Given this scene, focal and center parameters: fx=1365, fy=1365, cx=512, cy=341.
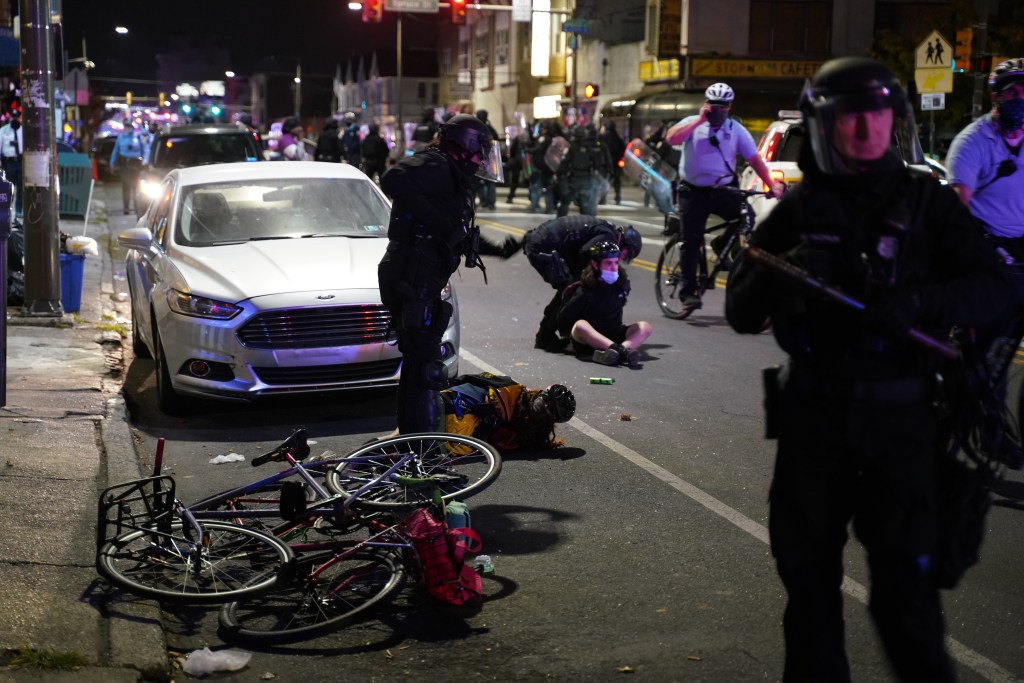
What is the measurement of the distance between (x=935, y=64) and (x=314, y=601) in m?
19.3

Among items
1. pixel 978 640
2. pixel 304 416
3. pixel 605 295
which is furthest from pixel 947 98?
pixel 978 640

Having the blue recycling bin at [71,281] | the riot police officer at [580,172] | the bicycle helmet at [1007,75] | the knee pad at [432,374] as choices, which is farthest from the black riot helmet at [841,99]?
the riot police officer at [580,172]

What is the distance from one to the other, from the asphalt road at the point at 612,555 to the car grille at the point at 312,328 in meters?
0.53

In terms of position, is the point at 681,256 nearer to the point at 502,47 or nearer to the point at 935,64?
the point at 935,64

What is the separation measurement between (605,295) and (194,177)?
10.7 feet

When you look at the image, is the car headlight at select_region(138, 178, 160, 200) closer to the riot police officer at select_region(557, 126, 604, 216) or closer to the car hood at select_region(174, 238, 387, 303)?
the riot police officer at select_region(557, 126, 604, 216)

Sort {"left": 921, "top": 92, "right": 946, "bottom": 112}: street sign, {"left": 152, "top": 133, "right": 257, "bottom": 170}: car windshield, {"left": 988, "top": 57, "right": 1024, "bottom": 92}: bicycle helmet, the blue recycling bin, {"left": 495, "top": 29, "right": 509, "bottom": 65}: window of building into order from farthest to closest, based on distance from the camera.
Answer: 1. {"left": 495, "top": 29, "right": 509, "bottom": 65}: window of building
2. {"left": 921, "top": 92, "right": 946, "bottom": 112}: street sign
3. {"left": 152, "top": 133, "right": 257, "bottom": 170}: car windshield
4. the blue recycling bin
5. {"left": 988, "top": 57, "right": 1024, "bottom": 92}: bicycle helmet

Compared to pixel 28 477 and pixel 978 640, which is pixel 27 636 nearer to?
pixel 28 477

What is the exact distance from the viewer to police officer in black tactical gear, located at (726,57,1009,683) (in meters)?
3.36

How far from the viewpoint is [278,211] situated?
9.91 meters

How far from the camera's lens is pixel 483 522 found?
20.7 feet

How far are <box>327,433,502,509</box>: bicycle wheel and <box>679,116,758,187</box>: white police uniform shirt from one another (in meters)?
6.62

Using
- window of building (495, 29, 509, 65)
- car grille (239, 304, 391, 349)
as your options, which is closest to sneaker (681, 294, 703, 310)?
car grille (239, 304, 391, 349)

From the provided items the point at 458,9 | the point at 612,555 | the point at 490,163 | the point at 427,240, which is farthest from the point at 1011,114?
the point at 458,9
